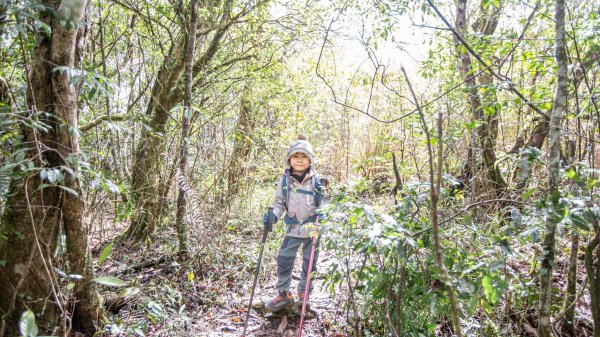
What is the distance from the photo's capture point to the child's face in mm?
3805

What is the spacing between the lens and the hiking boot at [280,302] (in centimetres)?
372

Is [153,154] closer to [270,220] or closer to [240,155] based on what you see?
[240,155]

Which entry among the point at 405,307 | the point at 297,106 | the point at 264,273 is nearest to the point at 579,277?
the point at 405,307

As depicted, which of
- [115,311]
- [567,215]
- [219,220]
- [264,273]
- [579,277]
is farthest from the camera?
[219,220]

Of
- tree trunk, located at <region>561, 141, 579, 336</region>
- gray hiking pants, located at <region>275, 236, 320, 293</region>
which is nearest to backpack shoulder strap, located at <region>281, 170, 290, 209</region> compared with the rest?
gray hiking pants, located at <region>275, 236, 320, 293</region>

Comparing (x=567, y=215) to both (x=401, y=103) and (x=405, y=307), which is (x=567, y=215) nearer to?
(x=405, y=307)

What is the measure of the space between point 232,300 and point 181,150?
170 cm

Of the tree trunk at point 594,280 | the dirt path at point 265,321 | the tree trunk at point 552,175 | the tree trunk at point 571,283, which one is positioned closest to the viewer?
the tree trunk at point 552,175

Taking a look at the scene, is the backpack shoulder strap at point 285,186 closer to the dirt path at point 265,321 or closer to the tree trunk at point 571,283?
the dirt path at point 265,321

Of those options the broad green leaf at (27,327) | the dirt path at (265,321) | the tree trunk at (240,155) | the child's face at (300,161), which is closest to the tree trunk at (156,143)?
the tree trunk at (240,155)

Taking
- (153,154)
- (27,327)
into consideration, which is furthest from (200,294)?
(27,327)

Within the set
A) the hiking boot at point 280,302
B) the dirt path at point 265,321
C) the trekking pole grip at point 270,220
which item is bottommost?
the dirt path at point 265,321

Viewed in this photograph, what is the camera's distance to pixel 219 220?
5.09 meters

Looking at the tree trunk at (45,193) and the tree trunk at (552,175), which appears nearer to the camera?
the tree trunk at (552,175)
